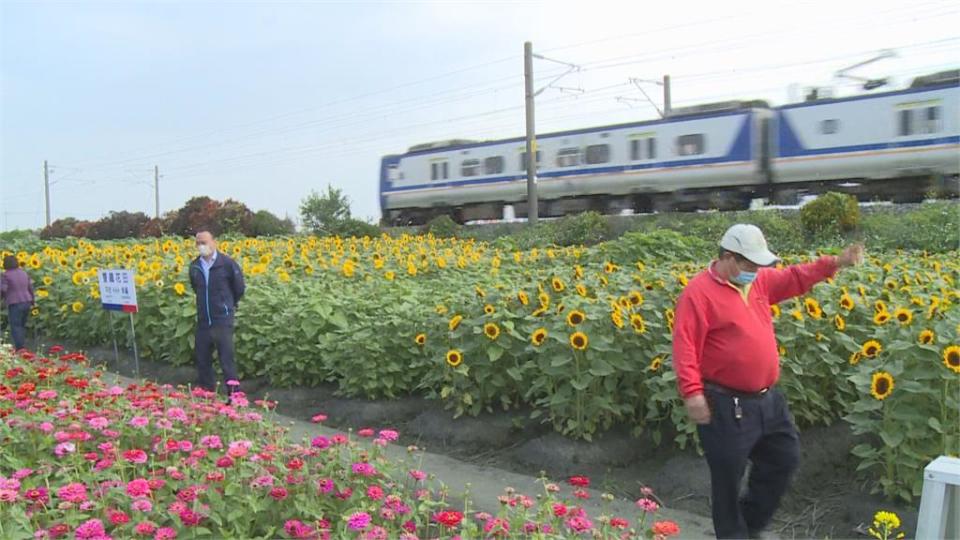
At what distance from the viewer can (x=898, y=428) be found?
415 centimetres

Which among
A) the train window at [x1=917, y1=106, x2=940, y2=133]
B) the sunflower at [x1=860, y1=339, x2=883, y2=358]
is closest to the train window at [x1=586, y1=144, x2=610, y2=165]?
the train window at [x1=917, y1=106, x2=940, y2=133]

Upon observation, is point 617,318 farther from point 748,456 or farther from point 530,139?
point 530,139

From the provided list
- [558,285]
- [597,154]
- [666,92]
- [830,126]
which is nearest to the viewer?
[558,285]

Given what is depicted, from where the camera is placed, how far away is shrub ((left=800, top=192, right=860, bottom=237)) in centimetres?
1652

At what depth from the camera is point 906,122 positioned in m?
19.3

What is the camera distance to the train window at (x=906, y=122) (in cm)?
1922

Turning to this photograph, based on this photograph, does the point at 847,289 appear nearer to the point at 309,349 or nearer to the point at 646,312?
the point at 646,312

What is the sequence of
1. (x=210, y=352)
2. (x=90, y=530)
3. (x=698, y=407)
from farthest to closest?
1. (x=210, y=352)
2. (x=698, y=407)
3. (x=90, y=530)

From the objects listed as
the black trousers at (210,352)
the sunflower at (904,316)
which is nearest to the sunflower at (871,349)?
the sunflower at (904,316)

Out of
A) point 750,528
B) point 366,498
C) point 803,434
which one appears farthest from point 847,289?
point 366,498

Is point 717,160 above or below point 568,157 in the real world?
below

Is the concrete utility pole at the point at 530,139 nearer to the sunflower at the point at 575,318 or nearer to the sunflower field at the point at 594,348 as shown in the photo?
the sunflower field at the point at 594,348

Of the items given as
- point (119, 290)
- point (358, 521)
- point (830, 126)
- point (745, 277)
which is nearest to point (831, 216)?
point (830, 126)

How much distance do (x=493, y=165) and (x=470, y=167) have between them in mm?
995
